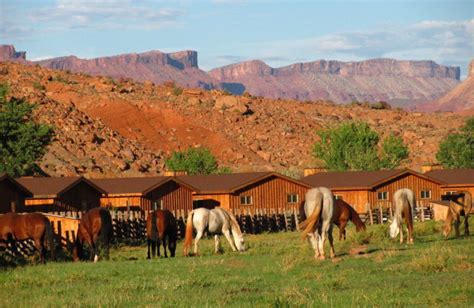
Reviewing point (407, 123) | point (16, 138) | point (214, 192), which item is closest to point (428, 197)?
point (214, 192)

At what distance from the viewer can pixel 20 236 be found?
33.1 m

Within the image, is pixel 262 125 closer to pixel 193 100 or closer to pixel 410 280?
pixel 193 100

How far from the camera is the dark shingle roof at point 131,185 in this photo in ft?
210

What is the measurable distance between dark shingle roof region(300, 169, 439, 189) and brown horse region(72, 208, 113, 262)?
3952 cm

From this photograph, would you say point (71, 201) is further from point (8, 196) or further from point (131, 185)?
point (131, 185)

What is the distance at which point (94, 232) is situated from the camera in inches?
1325

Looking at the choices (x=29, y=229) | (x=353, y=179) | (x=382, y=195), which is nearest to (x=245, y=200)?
(x=353, y=179)

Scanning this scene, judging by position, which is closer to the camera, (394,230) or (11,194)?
(394,230)

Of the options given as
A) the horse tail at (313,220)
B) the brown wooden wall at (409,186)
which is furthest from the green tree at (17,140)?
the horse tail at (313,220)

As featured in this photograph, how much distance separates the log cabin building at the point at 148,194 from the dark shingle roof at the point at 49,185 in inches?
157

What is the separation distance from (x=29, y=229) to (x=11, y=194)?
20496mm

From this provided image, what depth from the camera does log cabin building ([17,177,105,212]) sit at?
2221 inches

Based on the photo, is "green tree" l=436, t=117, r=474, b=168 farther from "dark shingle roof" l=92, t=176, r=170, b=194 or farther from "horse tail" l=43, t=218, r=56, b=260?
"horse tail" l=43, t=218, r=56, b=260

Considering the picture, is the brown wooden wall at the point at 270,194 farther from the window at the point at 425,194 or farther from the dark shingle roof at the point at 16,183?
the dark shingle roof at the point at 16,183
